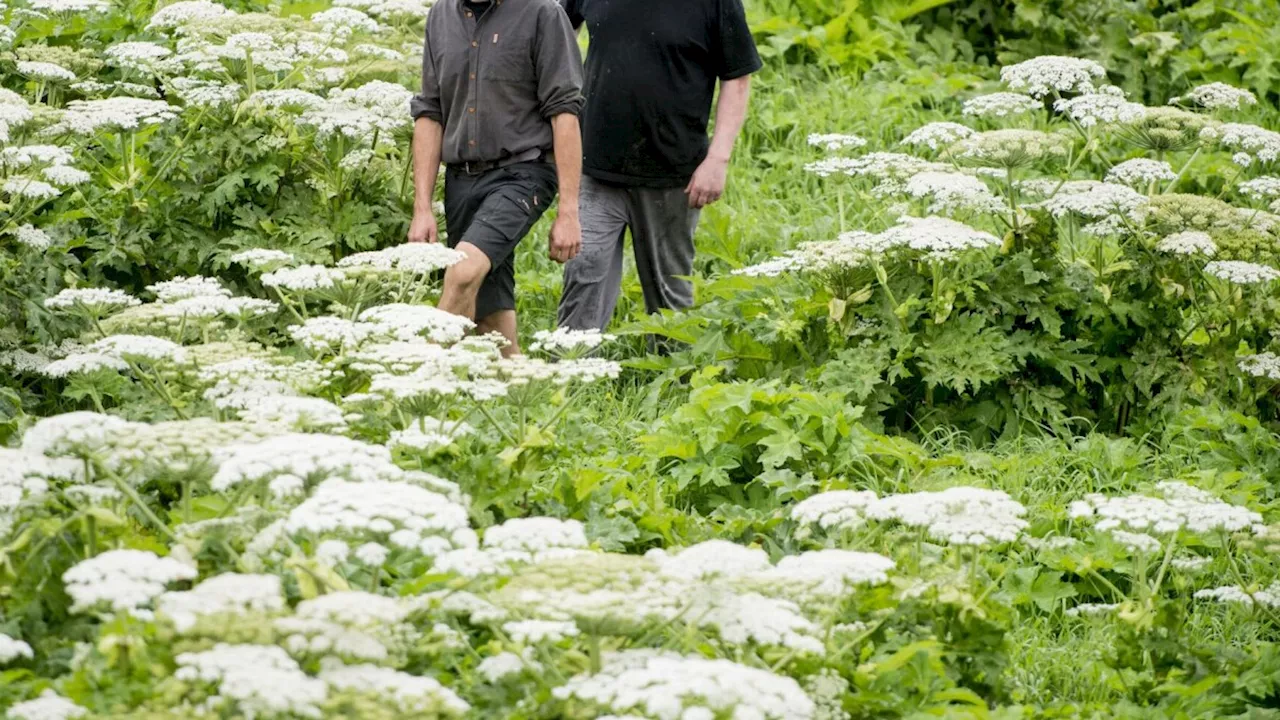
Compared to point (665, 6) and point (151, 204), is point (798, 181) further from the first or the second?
point (151, 204)

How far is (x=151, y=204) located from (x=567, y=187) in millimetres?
2111

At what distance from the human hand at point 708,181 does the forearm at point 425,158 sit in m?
1.31

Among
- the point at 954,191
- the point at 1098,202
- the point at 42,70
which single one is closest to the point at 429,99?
the point at 42,70

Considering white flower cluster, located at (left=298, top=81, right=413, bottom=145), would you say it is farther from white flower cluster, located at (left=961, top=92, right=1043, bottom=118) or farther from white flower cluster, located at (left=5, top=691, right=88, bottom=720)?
white flower cluster, located at (left=5, top=691, right=88, bottom=720)

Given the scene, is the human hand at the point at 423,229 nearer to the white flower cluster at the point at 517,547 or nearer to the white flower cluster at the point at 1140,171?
the white flower cluster at the point at 1140,171

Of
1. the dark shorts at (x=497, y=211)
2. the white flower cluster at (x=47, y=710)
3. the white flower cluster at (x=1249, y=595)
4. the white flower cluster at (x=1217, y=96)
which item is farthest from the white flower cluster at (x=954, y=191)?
the white flower cluster at (x=47, y=710)

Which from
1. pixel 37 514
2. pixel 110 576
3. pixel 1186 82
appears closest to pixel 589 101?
pixel 37 514

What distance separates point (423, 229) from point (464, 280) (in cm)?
49

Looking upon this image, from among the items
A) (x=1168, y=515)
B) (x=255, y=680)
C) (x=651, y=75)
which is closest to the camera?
(x=255, y=680)

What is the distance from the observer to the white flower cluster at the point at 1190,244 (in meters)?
6.85

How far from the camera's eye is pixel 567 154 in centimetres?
698

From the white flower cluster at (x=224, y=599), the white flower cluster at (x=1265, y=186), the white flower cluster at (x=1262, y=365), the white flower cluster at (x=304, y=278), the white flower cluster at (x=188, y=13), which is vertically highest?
the white flower cluster at (x=188, y=13)

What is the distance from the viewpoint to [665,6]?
768 centimetres

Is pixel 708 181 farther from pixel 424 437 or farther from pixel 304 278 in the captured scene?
pixel 424 437
